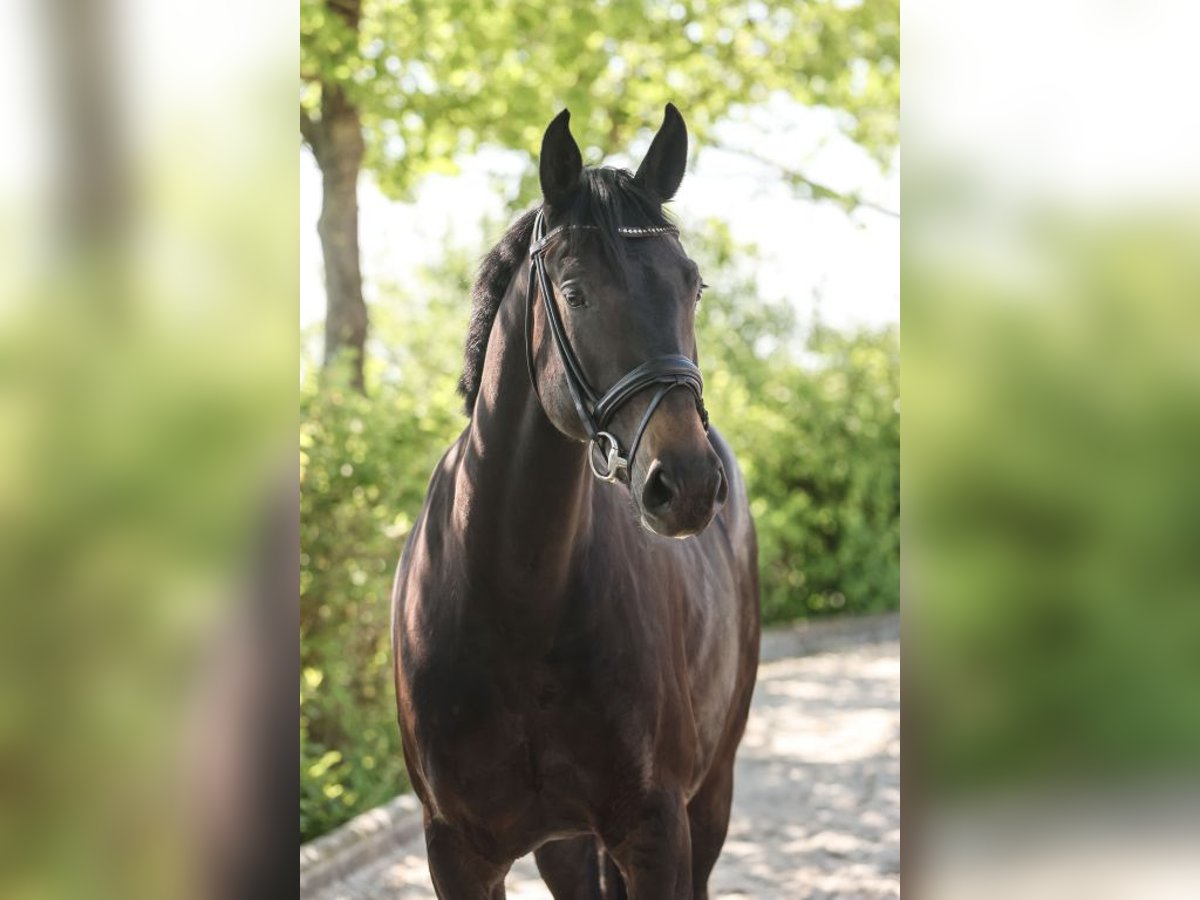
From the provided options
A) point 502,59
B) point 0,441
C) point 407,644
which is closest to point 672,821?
point 407,644

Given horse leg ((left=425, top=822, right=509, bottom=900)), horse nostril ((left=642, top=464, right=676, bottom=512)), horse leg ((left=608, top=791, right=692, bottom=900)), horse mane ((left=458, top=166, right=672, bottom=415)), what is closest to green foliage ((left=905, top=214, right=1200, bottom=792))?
horse nostril ((left=642, top=464, right=676, bottom=512))

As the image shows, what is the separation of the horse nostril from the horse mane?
47 cm

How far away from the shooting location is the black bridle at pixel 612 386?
7.09 feet

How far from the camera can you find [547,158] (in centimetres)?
244

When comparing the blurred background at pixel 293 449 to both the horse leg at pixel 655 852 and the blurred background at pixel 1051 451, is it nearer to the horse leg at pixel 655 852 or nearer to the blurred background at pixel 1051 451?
the blurred background at pixel 1051 451

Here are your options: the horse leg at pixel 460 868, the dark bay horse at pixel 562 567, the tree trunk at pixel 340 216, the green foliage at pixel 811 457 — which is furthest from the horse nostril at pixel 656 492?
the green foliage at pixel 811 457

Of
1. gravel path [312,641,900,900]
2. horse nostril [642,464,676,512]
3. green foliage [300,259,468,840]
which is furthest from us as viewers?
green foliage [300,259,468,840]

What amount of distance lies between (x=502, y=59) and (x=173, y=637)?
25.9 feet

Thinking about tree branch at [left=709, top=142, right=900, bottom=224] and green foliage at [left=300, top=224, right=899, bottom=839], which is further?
green foliage at [left=300, top=224, right=899, bottom=839]

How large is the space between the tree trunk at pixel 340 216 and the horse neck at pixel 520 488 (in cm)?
533

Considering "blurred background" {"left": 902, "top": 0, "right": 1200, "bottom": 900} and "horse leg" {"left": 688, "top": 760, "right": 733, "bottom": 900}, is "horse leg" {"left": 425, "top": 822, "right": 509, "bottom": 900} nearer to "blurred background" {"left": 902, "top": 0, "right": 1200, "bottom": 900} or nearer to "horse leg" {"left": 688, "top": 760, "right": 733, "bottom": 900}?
"horse leg" {"left": 688, "top": 760, "right": 733, "bottom": 900}

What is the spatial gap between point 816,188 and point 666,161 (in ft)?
31.4

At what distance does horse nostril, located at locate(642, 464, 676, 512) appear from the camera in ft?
6.86

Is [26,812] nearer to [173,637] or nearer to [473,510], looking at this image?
[173,637]
